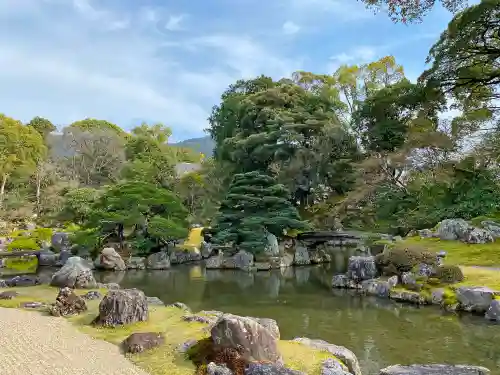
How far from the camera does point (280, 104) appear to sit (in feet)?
101

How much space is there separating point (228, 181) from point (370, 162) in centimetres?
1133

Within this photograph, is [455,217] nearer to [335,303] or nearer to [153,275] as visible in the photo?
[335,303]

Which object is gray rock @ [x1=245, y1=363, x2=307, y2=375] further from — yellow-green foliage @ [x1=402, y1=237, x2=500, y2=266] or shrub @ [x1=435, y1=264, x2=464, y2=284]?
yellow-green foliage @ [x1=402, y1=237, x2=500, y2=266]

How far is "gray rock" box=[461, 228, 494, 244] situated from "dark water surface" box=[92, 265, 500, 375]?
613 cm

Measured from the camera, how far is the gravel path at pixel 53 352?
6727 mm

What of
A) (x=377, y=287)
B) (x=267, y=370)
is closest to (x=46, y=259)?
(x=377, y=287)

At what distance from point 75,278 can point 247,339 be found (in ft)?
33.2

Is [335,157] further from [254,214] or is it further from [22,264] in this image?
[22,264]

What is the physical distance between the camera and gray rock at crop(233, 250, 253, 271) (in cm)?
2314

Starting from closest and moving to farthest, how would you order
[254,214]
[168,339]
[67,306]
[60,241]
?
[168,339] → [67,306] → [254,214] → [60,241]

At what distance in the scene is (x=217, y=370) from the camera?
6.59m

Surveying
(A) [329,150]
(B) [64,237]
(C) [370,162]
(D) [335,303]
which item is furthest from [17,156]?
(D) [335,303]

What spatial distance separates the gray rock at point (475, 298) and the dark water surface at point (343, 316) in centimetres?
57

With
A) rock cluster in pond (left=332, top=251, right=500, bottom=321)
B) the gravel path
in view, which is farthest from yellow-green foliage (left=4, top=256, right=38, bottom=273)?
rock cluster in pond (left=332, top=251, right=500, bottom=321)
